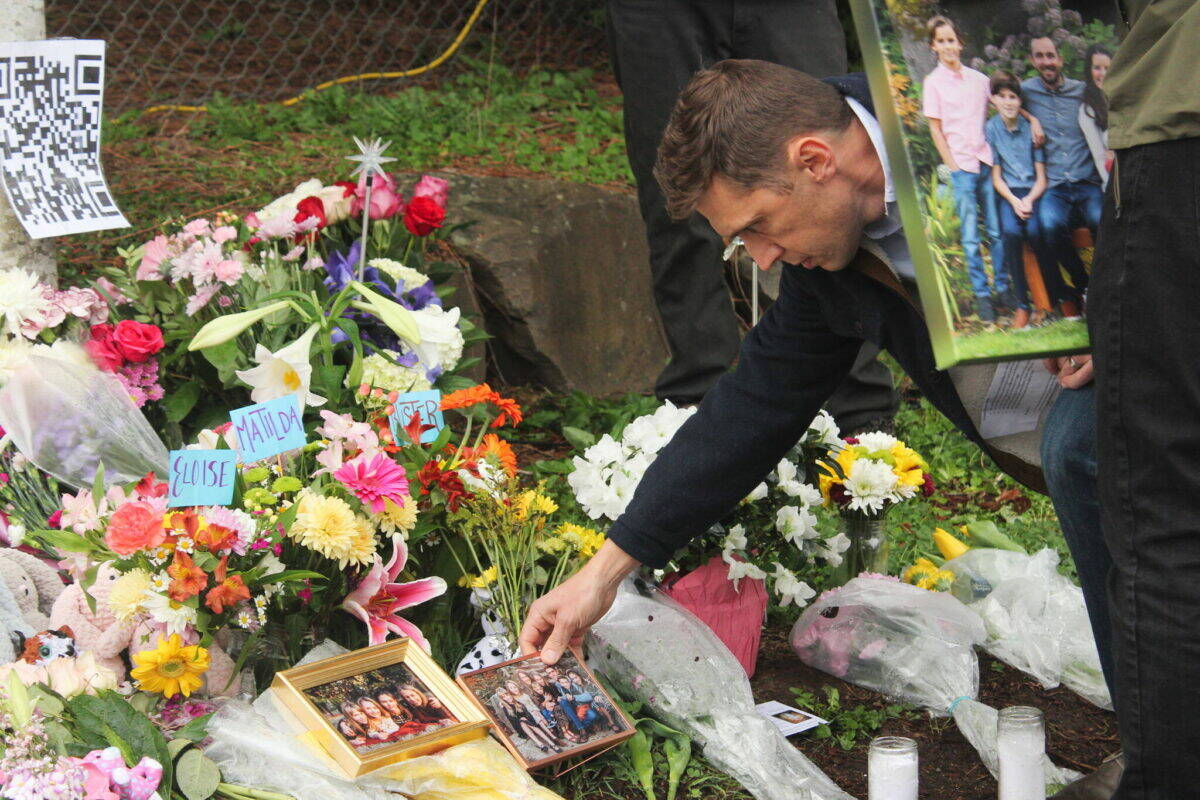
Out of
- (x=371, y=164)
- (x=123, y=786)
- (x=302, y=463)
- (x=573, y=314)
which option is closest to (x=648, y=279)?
(x=573, y=314)

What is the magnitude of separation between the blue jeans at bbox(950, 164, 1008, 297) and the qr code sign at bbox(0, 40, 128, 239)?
205 centimetres

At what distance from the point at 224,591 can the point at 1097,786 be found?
1.35 m

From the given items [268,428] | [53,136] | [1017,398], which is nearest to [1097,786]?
[1017,398]

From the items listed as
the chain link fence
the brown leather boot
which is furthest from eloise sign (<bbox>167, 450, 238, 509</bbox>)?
the chain link fence

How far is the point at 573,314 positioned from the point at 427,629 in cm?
232

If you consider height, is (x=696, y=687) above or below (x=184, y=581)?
below

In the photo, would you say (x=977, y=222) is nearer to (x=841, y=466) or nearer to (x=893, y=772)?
(x=893, y=772)

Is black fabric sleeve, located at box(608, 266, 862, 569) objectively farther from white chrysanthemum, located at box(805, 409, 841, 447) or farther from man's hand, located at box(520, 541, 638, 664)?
white chrysanthemum, located at box(805, 409, 841, 447)

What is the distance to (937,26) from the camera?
1627 mm

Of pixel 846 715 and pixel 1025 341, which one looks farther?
pixel 846 715

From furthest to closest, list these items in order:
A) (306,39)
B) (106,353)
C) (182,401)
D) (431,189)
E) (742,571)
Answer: (306,39), (431,189), (182,401), (106,353), (742,571)

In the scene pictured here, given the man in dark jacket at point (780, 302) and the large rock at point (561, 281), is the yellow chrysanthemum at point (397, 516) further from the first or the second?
the large rock at point (561, 281)

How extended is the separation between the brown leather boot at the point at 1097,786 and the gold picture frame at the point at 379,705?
0.90 m

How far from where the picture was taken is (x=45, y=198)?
296cm
